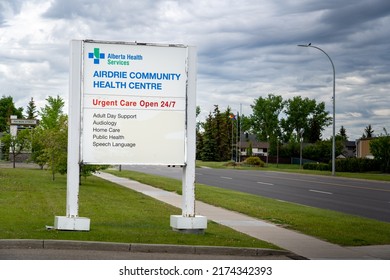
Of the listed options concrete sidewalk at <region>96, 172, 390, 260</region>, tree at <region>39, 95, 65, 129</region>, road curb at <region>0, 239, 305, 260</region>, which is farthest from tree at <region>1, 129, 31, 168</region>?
road curb at <region>0, 239, 305, 260</region>

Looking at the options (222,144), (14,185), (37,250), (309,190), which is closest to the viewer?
Answer: (37,250)

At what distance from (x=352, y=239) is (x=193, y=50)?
4900mm

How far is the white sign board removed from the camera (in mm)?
12828

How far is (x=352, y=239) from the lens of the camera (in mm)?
13641

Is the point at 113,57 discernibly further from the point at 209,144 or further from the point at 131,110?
the point at 209,144

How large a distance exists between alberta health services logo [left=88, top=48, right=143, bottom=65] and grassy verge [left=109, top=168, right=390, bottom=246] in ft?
17.3

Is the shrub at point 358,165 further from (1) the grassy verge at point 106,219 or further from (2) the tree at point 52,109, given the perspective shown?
(1) the grassy verge at point 106,219

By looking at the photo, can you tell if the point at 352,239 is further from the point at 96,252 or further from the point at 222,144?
the point at 222,144

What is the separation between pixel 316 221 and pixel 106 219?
5.31m

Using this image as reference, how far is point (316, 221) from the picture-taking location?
17062 mm

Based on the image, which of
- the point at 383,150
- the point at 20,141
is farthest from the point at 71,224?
the point at 383,150

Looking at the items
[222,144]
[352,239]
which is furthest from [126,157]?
[222,144]

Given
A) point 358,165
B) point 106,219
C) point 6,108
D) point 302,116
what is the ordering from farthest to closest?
point 6,108 → point 302,116 → point 358,165 → point 106,219

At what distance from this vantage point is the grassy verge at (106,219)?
11.9m
